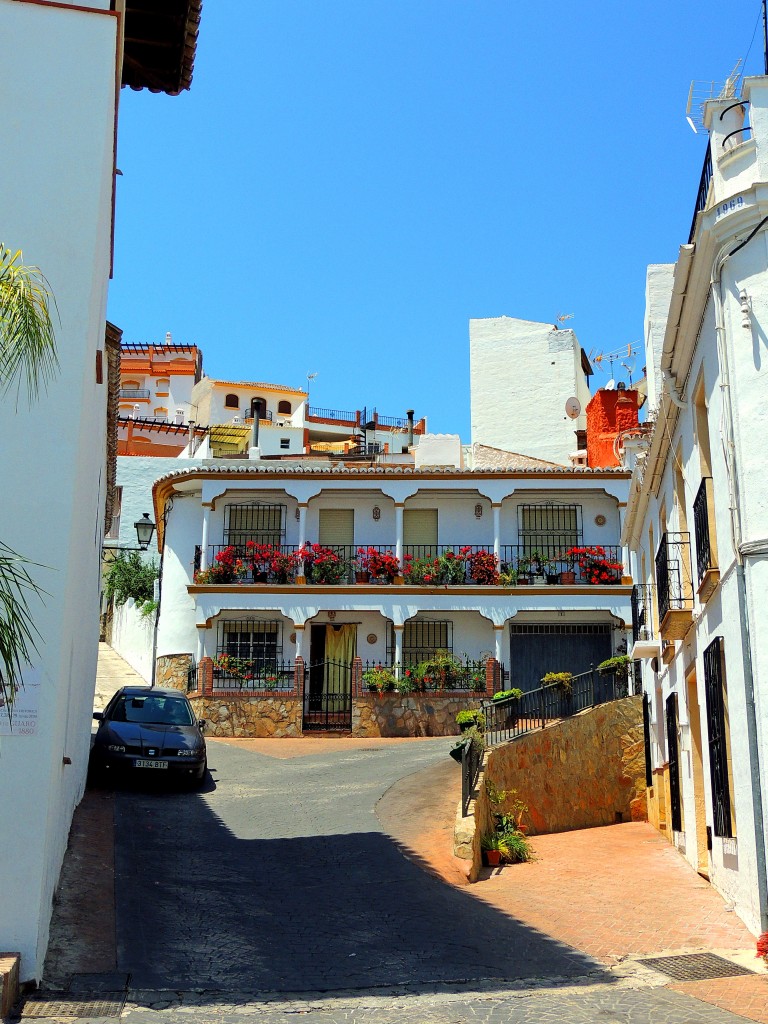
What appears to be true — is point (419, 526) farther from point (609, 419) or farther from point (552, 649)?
point (609, 419)

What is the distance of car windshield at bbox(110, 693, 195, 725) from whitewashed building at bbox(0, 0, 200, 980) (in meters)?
7.94

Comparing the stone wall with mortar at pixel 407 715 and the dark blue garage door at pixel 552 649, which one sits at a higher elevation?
the dark blue garage door at pixel 552 649

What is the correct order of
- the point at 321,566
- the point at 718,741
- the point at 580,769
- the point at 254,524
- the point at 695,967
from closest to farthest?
the point at 695,967
the point at 718,741
the point at 580,769
the point at 321,566
the point at 254,524

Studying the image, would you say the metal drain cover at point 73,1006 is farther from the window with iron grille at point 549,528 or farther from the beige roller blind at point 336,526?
the window with iron grille at point 549,528

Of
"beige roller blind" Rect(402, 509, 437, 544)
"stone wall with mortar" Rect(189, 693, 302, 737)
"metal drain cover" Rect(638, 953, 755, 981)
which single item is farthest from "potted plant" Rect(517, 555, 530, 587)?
"metal drain cover" Rect(638, 953, 755, 981)

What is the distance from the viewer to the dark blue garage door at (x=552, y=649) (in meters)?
28.0

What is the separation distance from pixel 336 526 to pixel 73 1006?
23.1m

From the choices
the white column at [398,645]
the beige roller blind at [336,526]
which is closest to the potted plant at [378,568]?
the beige roller blind at [336,526]

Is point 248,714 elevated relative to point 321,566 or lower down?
lower down

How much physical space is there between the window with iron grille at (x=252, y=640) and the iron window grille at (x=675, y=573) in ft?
54.0

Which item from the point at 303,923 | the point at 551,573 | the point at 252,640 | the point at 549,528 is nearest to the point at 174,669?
the point at 252,640

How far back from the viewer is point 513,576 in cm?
2808

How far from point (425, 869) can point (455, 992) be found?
4.22 m

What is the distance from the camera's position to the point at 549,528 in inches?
1144
